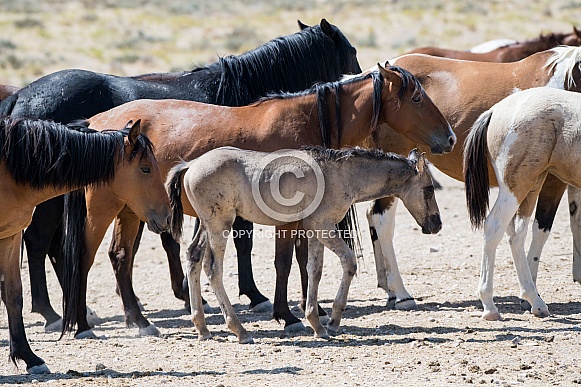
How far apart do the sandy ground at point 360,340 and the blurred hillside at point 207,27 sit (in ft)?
55.6

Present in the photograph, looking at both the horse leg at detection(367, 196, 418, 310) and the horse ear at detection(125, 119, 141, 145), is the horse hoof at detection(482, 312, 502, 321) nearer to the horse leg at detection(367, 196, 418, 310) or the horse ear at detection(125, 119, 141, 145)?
the horse leg at detection(367, 196, 418, 310)

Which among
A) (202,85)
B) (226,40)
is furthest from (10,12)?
(202,85)

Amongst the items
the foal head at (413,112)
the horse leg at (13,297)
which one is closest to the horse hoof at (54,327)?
the horse leg at (13,297)

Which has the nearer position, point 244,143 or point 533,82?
point 244,143

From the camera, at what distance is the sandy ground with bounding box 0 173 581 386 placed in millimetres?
5762

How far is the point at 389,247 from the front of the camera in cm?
846

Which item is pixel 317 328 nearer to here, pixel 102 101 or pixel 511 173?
pixel 511 173

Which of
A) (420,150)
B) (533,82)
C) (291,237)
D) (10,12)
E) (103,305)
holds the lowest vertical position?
(103,305)

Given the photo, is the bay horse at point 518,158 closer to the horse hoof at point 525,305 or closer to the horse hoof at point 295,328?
the horse hoof at point 525,305


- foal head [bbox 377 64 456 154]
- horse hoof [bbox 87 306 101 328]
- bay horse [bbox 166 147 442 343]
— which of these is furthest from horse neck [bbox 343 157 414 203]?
horse hoof [bbox 87 306 101 328]

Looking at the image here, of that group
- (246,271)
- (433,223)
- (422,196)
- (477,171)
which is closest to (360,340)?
(433,223)

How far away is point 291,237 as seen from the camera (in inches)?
280

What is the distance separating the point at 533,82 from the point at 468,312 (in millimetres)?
2346

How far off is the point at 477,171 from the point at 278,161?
5.89ft
